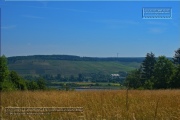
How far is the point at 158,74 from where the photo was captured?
63.3 m

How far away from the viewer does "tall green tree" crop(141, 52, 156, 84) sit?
256ft

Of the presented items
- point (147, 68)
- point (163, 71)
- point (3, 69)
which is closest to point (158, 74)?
point (163, 71)

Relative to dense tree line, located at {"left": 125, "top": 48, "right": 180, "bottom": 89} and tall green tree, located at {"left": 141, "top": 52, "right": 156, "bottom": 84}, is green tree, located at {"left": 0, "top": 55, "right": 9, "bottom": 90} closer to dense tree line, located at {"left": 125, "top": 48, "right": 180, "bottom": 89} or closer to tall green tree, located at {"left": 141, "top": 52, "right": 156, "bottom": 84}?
dense tree line, located at {"left": 125, "top": 48, "right": 180, "bottom": 89}

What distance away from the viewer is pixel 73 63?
533 feet

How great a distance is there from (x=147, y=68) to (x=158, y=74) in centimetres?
1609

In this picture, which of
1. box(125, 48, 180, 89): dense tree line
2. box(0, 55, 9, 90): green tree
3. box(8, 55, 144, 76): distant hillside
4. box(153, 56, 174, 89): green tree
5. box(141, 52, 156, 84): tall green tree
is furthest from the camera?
box(8, 55, 144, 76): distant hillside

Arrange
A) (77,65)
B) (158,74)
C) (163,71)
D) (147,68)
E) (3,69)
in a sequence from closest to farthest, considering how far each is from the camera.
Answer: (3,69)
(163,71)
(158,74)
(147,68)
(77,65)

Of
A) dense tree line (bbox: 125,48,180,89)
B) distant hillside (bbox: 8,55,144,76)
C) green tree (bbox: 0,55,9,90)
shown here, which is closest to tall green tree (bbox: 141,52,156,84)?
dense tree line (bbox: 125,48,180,89)

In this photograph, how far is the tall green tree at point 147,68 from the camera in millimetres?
78037

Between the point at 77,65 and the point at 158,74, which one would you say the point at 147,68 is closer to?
the point at 158,74

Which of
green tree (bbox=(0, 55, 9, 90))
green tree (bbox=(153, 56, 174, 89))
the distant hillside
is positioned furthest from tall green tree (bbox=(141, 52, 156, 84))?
green tree (bbox=(0, 55, 9, 90))

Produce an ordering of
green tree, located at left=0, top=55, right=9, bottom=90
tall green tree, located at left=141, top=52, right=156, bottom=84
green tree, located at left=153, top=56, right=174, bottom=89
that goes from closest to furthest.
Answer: green tree, located at left=0, top=55, right=9, bottom=90, green tree, located at left=153, top=56, right=174, bottom=89, tall green tree, located at left=141, top=52, right=156, bottom=84

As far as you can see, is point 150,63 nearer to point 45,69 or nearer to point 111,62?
point 45,69

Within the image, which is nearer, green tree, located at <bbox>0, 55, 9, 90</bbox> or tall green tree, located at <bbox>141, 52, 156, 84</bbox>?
green tree, located at <bbox>0, 55, 9, 90</bbox>
